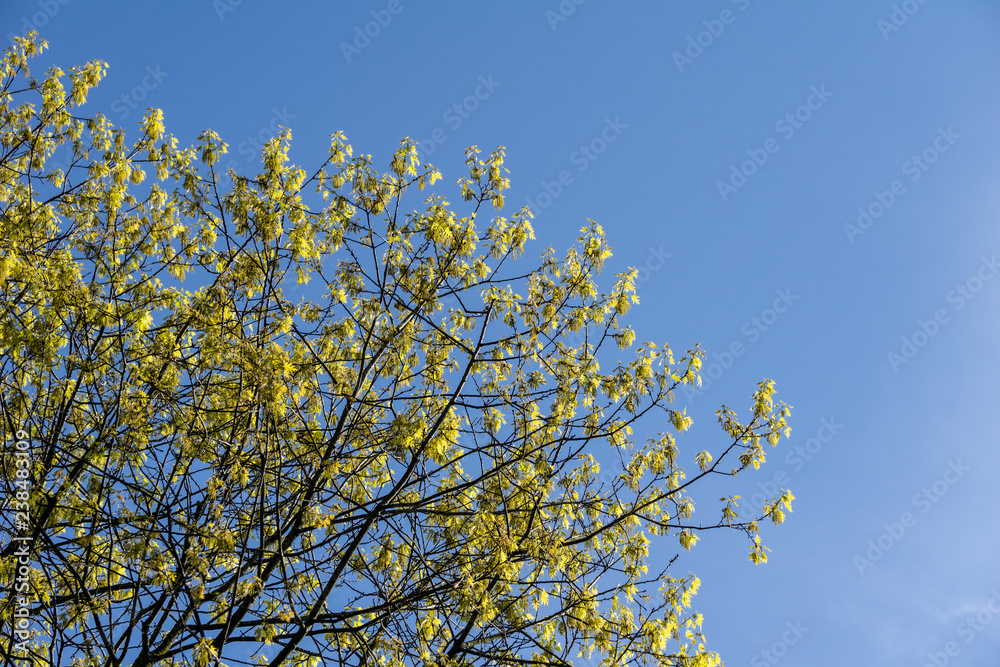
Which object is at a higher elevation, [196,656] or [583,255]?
[583,255]

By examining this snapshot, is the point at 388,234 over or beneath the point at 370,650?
over

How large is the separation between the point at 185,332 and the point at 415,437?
110 inches

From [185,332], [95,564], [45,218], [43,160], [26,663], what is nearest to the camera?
[95,564]

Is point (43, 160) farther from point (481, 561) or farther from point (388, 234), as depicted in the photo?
point (481, 561)

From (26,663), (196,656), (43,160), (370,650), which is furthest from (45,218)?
(370,650)

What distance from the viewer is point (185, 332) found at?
26.8 feet

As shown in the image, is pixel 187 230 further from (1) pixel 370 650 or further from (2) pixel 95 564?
(1) pixel 370 650

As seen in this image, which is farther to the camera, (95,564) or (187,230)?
(187,230)

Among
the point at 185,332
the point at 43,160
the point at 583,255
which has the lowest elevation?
the point at 185,332

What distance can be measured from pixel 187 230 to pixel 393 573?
4.63m

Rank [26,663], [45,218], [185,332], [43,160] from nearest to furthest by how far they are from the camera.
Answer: [26,663] → [185,332] → [45,218] → [43,160]

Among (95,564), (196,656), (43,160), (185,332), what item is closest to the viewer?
(196,656)

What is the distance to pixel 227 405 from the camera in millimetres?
7621

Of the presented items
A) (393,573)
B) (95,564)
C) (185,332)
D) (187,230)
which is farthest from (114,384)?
(393,573)
